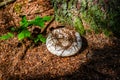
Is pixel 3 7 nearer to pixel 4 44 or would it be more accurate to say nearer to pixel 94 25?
pixel 4 44

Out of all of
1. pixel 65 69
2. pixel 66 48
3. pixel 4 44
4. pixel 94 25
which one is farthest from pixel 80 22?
pixel 4 44

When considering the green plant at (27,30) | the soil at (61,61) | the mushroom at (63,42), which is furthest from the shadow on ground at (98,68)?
the green plant at (27,30)

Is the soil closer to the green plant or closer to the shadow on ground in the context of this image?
the shadow on ground

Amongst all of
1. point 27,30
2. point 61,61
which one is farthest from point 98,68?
point 27,30

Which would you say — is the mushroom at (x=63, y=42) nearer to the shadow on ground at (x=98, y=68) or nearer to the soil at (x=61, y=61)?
the soil at (x=61, y=61)

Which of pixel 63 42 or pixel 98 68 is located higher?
pixel 63 42

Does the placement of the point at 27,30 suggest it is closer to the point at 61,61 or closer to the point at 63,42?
the point at 63,42
